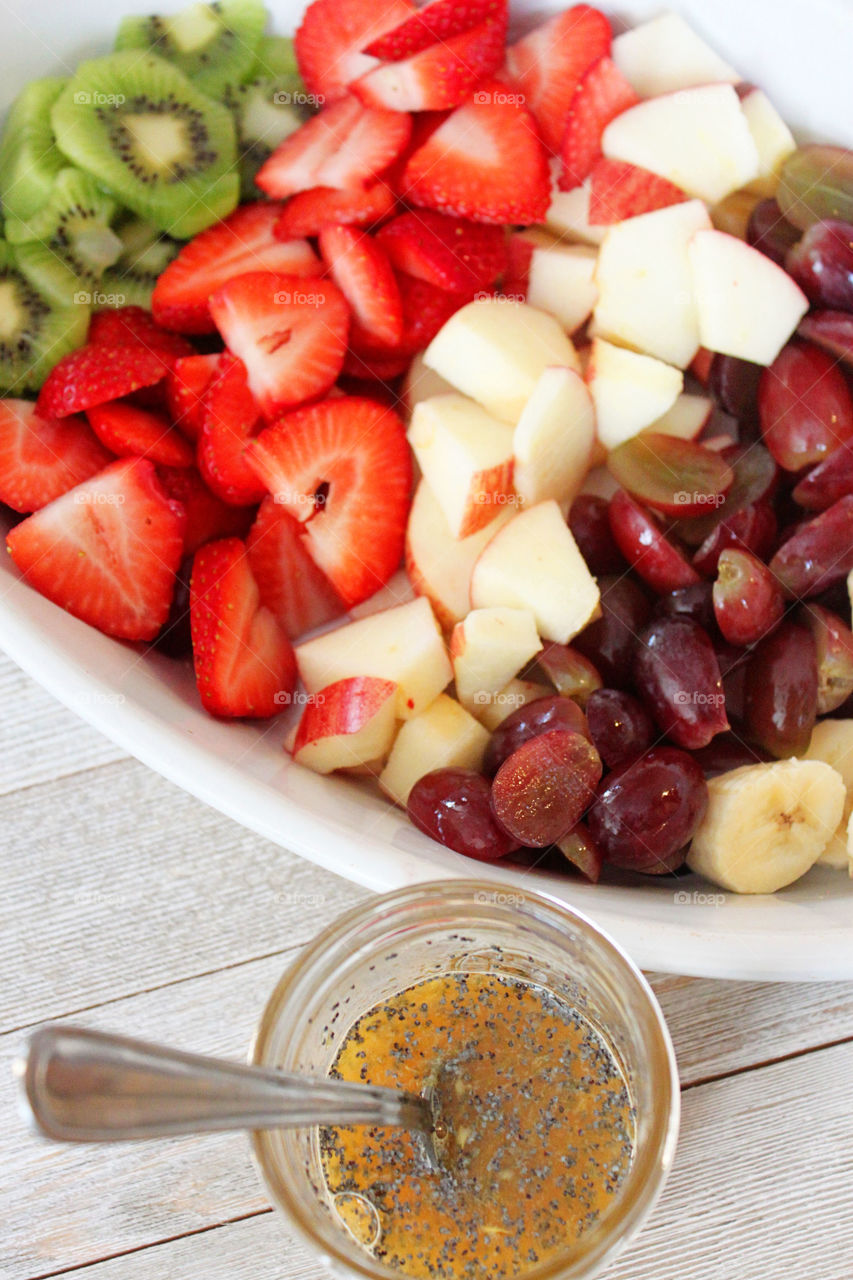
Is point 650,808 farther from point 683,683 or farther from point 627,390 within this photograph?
point 627,390

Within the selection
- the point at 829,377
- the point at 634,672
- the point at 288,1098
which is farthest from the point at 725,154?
the point at 288,1098

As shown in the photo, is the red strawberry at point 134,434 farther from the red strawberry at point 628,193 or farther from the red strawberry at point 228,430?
the red strawberry at point 628,193

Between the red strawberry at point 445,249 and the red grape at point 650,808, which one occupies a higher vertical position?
the red strawberry at point 445,249

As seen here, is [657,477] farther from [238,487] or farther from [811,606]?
[238,487]

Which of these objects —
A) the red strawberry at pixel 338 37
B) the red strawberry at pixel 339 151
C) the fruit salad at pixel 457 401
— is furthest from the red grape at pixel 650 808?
the red strawberry at pixel 338 37

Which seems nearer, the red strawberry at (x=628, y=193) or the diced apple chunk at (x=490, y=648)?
the diced apple chunk at (x=490, y=648)

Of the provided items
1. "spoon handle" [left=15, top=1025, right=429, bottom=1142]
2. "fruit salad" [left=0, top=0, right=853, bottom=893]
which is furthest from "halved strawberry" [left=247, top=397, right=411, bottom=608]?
"spoon handle" [left=15, top=1025, right=429, bottom=1142]
